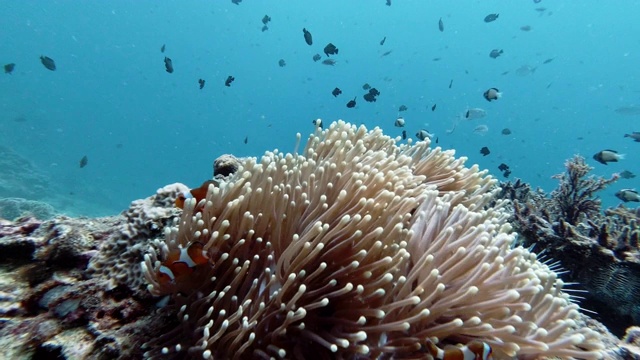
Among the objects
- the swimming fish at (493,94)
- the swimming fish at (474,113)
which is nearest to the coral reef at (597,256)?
the swimming fish at (493,94)

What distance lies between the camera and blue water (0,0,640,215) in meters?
95.1

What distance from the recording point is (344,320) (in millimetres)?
1737

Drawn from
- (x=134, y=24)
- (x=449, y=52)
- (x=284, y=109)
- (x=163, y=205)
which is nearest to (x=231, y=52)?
(x=284, y=109)

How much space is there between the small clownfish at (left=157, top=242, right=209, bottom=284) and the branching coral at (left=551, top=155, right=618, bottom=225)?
648 cm

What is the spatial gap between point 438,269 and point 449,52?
114m

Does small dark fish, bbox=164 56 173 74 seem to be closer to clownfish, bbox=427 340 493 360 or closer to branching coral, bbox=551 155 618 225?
branching coral, bbox=551 155 618 225

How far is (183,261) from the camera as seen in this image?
72.7 inches

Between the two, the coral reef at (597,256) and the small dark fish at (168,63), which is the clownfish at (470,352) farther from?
the small dark fish at (168,63)

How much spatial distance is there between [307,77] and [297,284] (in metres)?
107

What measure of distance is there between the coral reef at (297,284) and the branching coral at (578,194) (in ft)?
14.3

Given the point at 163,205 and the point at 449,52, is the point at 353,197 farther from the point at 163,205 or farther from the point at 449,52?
the point at 449,52

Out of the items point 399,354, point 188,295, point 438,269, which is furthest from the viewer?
point 188,295

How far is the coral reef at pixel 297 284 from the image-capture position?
1706 mm

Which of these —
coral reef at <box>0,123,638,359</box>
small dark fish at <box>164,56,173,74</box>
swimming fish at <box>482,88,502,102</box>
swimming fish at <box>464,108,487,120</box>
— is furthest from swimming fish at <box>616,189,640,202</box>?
small dark fish at <box>164,56,173,74</box>
